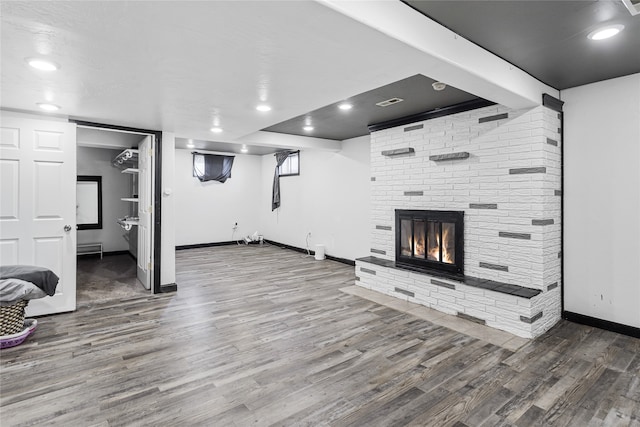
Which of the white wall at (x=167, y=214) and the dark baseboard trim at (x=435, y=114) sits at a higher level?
the dark baseboard trim at (x=435, y=114)

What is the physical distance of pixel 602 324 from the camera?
3307 mm

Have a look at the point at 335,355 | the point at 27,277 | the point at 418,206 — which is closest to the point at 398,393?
the point at 335,355

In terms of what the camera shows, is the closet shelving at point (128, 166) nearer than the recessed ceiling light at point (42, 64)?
No

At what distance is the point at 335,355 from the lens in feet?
9.24

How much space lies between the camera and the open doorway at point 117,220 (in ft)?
15.2

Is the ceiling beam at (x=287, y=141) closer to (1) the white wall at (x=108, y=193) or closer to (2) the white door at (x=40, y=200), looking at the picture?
(2) the white door at (x=40, y=200)

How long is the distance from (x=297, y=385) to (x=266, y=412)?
0.34m

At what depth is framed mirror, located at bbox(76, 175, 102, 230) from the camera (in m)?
6.89

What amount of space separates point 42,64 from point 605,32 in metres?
3.88

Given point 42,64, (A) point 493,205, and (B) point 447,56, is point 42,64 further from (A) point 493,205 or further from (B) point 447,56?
(A) point 493,205

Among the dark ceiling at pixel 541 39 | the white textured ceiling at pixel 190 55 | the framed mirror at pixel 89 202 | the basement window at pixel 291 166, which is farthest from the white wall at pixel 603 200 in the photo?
the framed mirror at pixel 89 202

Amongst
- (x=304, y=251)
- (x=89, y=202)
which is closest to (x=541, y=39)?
(x=304, y=251)

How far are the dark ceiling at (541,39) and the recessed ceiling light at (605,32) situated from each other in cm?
4

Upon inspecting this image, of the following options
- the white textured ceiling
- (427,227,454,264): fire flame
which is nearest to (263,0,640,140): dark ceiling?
the white textured ceiling
